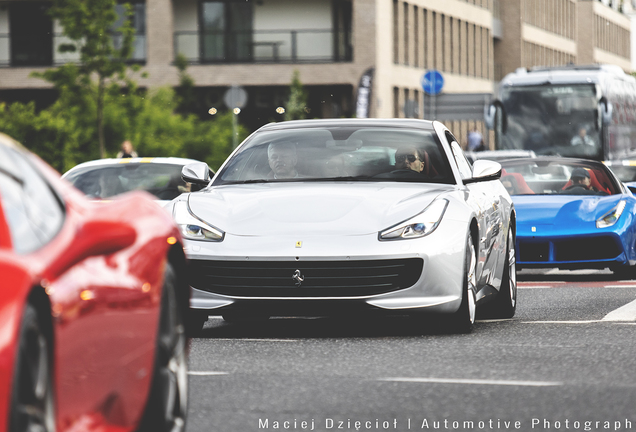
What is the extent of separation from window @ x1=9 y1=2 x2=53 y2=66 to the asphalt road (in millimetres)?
43173

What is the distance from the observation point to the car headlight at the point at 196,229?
921cm

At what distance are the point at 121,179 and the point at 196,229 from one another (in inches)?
223

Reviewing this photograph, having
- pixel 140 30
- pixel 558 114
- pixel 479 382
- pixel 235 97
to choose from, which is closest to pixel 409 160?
pixel 479 382

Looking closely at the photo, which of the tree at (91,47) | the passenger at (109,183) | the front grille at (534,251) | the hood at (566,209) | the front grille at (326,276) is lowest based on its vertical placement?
the front grille at (534,251)

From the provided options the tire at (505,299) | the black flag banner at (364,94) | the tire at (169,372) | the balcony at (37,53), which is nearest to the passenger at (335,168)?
the tire at (505,299)

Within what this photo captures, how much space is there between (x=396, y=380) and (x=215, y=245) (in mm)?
2284

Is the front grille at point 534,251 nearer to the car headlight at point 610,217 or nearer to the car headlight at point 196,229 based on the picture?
the car headlight at point 610,217

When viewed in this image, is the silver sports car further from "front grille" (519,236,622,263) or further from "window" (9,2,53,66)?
"window" (9,2,53,66)

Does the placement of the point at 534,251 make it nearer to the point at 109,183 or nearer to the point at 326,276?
the point at 109,183

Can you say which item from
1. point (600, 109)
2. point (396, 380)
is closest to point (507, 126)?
point (600, 109)

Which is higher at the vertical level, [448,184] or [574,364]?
[448,184]

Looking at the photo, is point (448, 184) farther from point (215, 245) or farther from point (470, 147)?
point (470, 147)

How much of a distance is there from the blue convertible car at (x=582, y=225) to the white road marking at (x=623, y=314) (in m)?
3.18

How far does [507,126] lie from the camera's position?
3662cm
